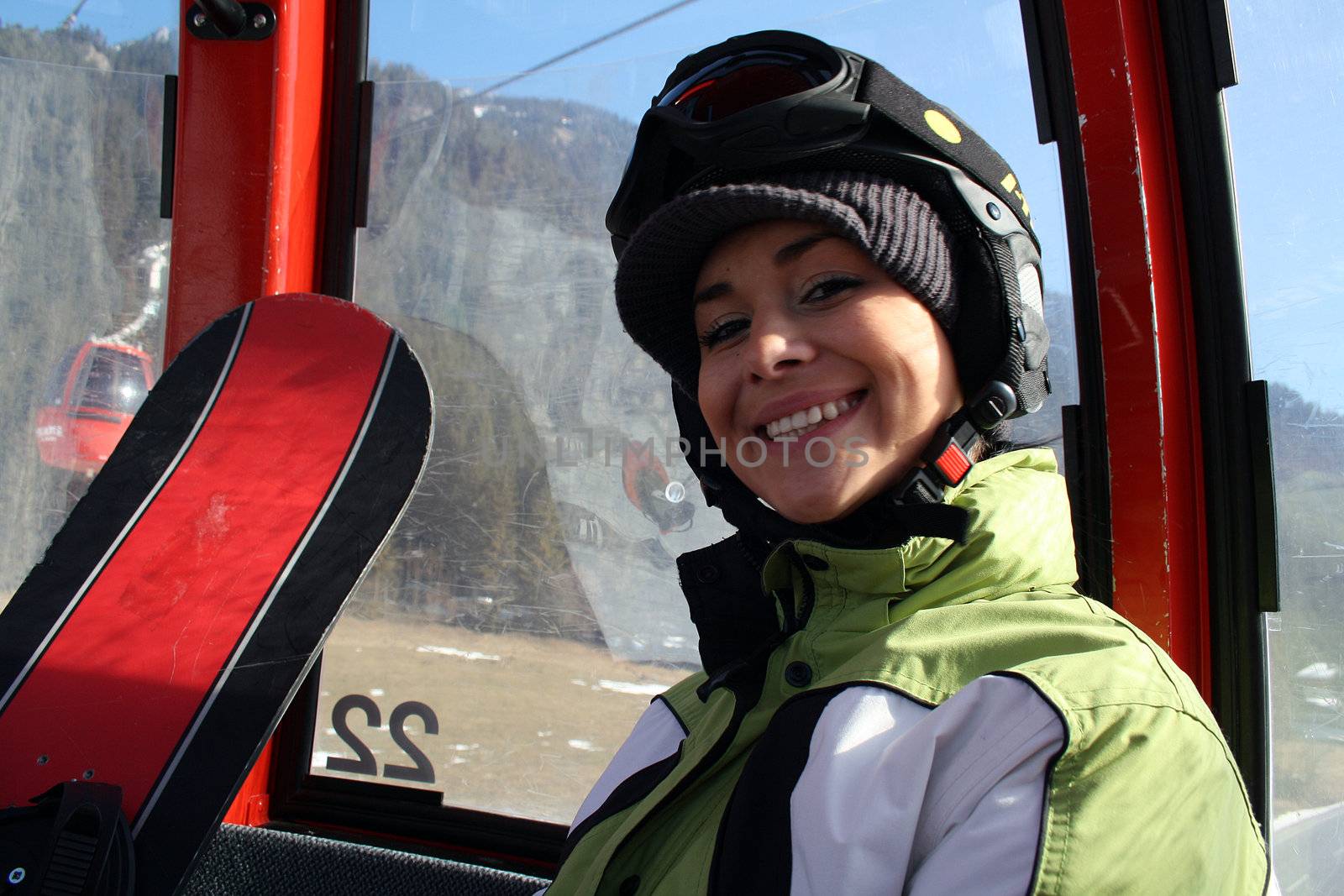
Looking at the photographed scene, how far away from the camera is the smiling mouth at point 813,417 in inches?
40.2

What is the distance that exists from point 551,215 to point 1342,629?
162 cm

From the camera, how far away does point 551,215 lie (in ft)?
6.51

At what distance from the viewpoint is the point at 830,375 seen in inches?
40.4

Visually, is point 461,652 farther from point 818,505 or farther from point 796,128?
point 796,128

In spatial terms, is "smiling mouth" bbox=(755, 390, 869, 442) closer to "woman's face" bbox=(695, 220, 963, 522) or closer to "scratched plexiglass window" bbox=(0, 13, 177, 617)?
"woman's face" bbox=(695, 220, 963, 522)

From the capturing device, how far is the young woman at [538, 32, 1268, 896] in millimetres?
696

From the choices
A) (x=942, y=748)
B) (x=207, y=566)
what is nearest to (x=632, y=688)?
(x=207, y=566)

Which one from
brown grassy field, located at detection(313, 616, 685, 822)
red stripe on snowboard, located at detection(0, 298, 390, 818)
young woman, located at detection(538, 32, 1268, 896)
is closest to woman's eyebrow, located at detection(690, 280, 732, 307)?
young woman, located at detection(538, 32, 1268, 896)

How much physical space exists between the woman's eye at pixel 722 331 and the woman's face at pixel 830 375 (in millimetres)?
47

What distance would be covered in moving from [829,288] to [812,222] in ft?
0.27

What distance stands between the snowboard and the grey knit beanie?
0.88 metres

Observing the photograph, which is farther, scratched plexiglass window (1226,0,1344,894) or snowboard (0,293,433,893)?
snowboard (0,293,433,893)

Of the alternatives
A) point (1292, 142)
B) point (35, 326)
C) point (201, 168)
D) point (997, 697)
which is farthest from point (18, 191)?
point (1292, 142)

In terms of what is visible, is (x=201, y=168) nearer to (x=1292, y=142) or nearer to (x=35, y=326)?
(x=35, y=326)
